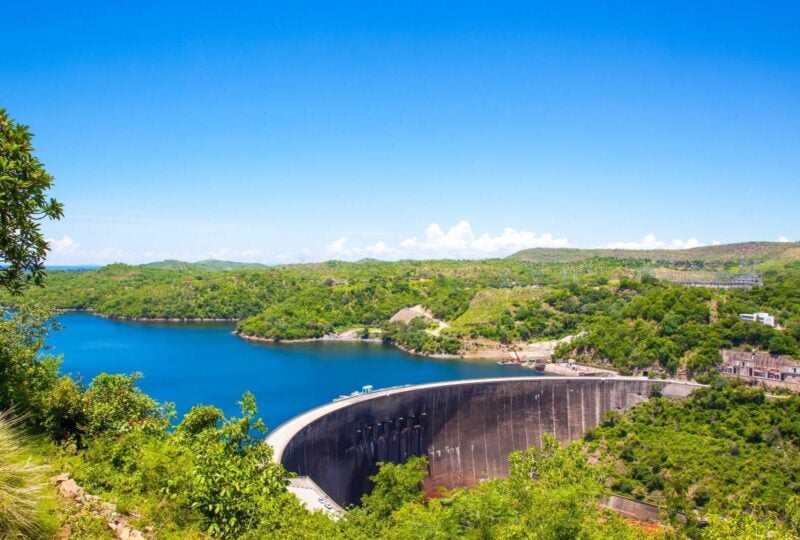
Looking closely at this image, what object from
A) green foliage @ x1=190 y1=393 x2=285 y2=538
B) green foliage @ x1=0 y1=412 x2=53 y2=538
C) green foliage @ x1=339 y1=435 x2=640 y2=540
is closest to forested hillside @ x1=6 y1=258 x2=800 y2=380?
green foliage @ x1=339 y1=435 x2=640 y2=540

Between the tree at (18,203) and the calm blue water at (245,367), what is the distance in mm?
27561

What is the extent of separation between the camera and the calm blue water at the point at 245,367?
127ft

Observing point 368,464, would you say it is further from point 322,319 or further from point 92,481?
point 322,319

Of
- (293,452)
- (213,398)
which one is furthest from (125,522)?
(213,398)

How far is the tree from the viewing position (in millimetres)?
6066

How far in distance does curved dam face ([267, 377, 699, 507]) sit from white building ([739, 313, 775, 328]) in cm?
1250

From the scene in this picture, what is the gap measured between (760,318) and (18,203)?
140 ft

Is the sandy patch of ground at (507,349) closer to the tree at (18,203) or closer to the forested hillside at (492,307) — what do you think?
the forested hillside at (492,307)

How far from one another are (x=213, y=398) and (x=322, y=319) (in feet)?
103

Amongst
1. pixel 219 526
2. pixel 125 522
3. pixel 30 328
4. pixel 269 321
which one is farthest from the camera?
pixel 269 321

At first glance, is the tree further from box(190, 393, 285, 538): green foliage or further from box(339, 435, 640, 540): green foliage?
box(339, 435, 640, 540): green foliage

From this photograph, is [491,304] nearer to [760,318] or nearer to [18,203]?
[760,318]

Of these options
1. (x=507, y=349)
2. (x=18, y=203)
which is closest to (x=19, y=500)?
(x=18, y=203)

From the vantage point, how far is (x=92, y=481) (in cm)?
762
